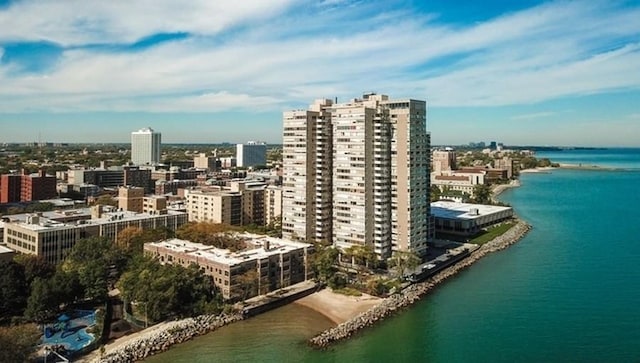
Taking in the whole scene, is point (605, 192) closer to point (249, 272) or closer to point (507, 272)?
point (507, 272)

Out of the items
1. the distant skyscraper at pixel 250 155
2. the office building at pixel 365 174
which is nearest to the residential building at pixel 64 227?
the office building at pixel 365 174

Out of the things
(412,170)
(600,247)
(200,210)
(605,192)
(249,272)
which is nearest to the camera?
(249,272)

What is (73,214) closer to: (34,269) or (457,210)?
(34,269)

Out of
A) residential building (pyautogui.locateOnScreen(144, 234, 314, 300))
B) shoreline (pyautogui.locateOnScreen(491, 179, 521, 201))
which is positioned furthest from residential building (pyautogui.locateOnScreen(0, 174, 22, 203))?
shoreline (pyautogui.locateOnScreen(491, 179, 521, 201))

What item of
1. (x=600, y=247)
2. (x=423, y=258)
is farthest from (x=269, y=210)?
(x=600, y=247)

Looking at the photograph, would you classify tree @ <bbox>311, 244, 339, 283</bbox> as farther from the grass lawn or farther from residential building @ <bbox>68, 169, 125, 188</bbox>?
residential building @ <bbox>68, 169, 125, 188</bbox>
